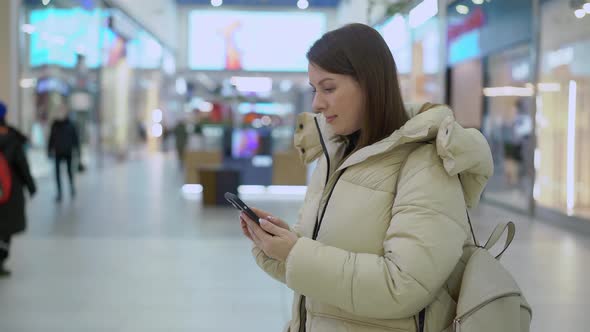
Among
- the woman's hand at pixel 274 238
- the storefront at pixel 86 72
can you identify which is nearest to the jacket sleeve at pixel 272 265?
the woman's hand at pixel 274 238

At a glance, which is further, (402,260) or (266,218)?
(266,218)

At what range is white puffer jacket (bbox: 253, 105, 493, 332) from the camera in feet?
4.96

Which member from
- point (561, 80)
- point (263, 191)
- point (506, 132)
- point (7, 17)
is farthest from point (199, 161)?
point (561, 80)

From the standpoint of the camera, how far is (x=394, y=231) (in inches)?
60.2

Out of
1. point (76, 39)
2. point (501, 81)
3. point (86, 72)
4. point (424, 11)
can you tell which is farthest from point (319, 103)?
point (86, 72)

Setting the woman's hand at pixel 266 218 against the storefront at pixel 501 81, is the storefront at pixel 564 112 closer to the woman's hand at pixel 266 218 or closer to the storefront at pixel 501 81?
the storefront at pixel 501 81

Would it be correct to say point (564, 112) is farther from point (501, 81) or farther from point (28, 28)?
point (28, 28)

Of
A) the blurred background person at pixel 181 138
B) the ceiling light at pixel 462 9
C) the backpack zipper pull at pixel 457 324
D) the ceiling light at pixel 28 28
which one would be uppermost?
the ceiling light at pixel 462 9

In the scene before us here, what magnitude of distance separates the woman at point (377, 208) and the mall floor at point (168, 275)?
105 cm

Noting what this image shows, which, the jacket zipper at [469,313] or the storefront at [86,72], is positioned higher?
the storefront at [86,72]

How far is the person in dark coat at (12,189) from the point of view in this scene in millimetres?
6301

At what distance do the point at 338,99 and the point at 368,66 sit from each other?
102 millimetres

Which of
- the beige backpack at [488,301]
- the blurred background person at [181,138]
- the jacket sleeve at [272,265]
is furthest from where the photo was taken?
the blurred background person at [181,138]

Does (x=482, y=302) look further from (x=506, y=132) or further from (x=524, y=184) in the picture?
(x=506, y=132)
